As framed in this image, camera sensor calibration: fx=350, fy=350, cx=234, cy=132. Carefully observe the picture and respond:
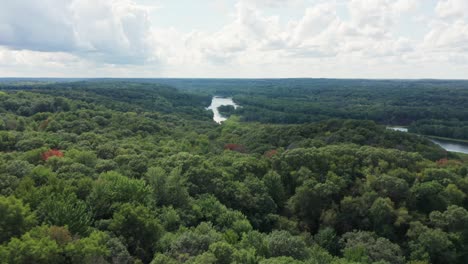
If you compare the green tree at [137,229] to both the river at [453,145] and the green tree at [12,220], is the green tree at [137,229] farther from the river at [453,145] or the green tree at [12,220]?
the river at [453,145]

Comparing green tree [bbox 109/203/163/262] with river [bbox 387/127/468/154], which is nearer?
green tree [bbox 109/203/163/262]

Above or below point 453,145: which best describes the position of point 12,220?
above

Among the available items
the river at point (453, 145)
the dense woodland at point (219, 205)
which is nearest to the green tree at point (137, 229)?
the dense woodland at point (219, 205)

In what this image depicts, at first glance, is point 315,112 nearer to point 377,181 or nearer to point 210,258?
point 377,181

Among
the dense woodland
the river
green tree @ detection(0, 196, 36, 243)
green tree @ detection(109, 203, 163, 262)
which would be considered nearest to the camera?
green tree @ detection(0, 196, 36, 243)

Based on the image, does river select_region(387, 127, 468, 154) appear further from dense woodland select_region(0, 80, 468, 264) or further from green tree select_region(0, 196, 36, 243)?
green tree select_region(0, 196, 36, 243)

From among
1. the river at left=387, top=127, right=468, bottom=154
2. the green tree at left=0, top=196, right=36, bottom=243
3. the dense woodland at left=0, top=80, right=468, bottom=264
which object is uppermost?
the green tree at left=0, top=196, right=36, bottom=243

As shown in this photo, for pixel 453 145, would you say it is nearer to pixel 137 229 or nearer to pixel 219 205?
pixel 219 205

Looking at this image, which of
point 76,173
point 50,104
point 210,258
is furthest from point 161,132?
point 210,258

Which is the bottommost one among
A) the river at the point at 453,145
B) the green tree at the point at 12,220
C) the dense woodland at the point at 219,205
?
the river at the point at 453,145

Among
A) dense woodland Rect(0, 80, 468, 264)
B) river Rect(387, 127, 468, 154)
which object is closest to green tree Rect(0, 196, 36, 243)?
dense woodland Rect(0, 80, 468, 264)

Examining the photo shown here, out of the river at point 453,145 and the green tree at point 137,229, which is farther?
the river at point 453,145

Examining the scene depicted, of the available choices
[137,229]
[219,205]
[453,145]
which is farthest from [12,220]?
[453,145]
